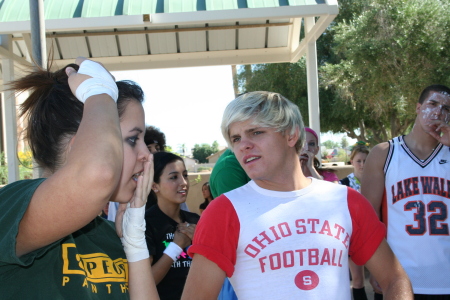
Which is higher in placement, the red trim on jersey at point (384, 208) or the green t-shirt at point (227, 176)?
the green t-shirt at point (227, 176)

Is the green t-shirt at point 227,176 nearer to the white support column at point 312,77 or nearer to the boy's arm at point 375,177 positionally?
the boy's arm at point 375,177

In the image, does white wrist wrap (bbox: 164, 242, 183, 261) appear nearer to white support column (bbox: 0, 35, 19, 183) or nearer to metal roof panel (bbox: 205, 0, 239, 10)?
metal roof panel (bbox: 205, 0, 239, 10)

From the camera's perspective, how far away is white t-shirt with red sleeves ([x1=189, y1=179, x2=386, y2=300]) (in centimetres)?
192

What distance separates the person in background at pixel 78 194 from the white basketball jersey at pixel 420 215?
234 centimetres

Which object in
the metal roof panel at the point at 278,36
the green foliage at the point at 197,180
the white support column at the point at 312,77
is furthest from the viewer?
the green foliage at the point at 197,180

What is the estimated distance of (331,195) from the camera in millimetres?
2135

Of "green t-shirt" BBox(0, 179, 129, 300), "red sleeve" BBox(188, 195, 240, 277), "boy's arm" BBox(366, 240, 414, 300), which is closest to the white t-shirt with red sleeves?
"red sleeve" BBox(188, 195, 240, 277)

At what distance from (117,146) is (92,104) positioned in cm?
15

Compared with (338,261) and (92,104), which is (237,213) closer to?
(338,261)

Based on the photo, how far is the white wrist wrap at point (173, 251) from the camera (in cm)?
315

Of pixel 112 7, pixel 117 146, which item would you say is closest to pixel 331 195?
pixel 117 146

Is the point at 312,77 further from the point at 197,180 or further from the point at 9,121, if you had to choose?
the point at 9,121

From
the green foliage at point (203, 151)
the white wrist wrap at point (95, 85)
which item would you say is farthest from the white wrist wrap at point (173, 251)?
the green foliage at point (203, 151)

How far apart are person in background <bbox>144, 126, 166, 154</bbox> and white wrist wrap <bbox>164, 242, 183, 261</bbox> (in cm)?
196
